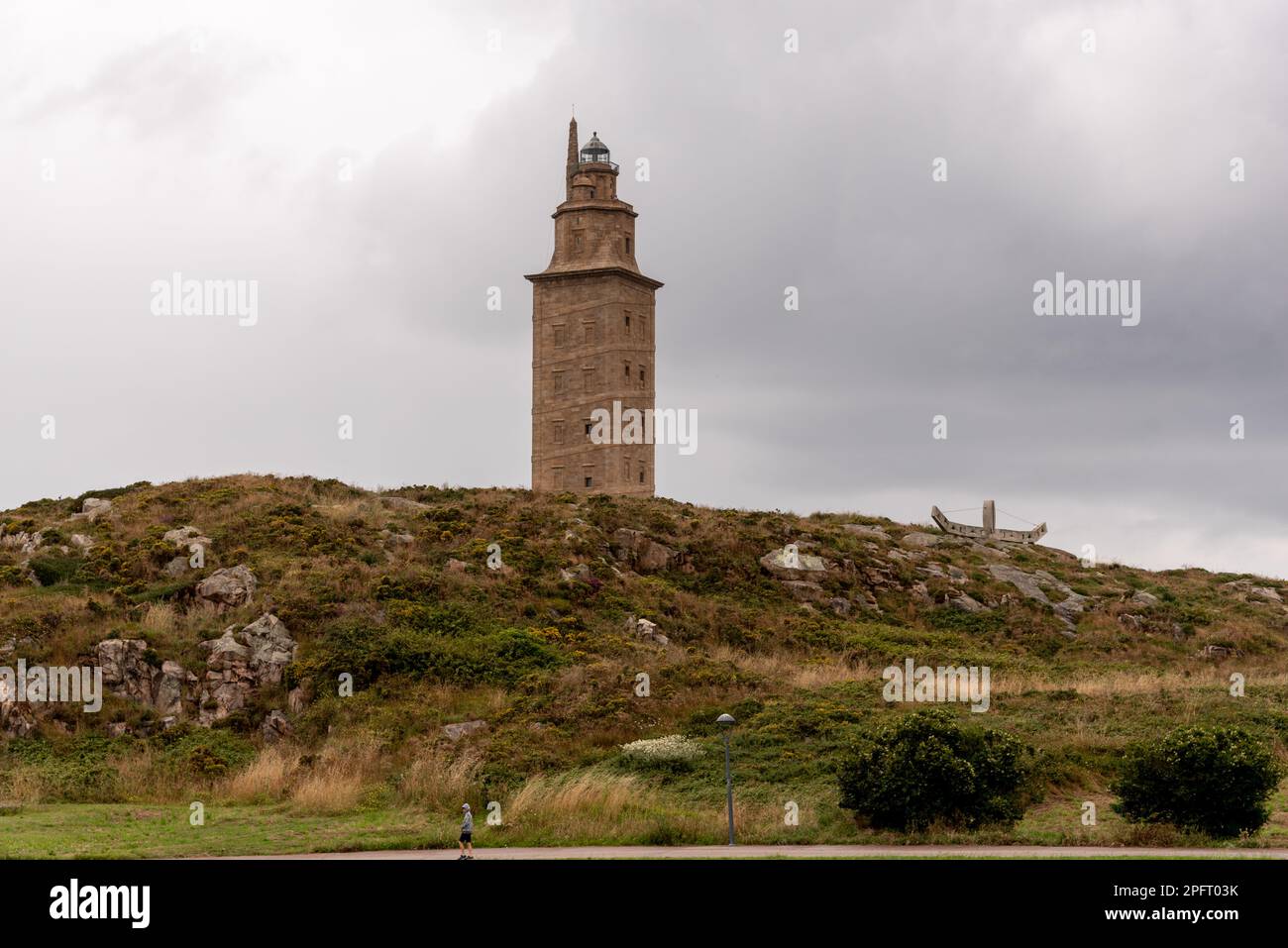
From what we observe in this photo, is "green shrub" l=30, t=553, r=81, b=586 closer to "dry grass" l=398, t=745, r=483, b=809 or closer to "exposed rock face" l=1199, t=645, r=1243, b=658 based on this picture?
"dry grass" l=398, t=745, r=483, b=809

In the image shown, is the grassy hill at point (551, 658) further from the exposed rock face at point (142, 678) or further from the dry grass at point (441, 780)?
the exposed rock face at point (142, 678)

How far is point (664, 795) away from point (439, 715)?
30.3 feet

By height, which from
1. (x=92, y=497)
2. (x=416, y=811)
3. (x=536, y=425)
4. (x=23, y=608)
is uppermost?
(x=536, y=425)

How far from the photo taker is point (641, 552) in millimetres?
55906

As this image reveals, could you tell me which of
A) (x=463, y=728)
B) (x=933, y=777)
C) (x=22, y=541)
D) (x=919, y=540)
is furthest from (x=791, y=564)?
(x=933, y=777)

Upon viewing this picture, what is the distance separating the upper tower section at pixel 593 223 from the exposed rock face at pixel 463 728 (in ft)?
138

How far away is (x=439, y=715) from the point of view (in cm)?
3731

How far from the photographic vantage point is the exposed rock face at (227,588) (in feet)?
144

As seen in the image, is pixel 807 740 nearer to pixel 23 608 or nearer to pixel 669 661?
pixel 669 661

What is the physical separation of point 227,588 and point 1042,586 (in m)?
34.2

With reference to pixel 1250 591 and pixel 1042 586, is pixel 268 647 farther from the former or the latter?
pixel 1250 591

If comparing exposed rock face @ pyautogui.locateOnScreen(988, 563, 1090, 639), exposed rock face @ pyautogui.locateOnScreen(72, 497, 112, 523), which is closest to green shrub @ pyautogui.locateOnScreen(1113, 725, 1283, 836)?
exposed rock face @ pyautogui.locateOnScreen(988, 563, 1090, 639)
